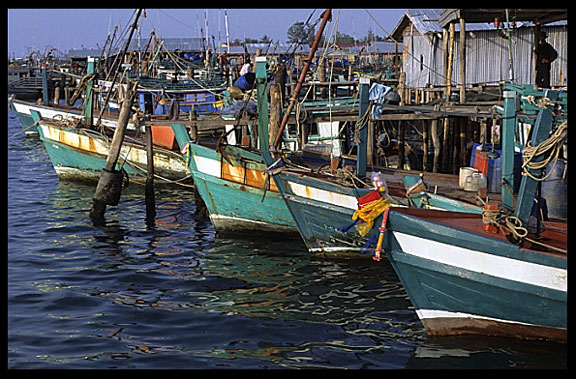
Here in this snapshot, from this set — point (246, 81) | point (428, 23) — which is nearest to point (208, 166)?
point (246, 81)

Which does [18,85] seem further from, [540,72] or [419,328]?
[419,328]

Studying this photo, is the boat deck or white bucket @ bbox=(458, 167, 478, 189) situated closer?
the boat deck

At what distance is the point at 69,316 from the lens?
10.2 m

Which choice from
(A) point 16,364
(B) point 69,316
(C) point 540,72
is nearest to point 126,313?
(B) point 69,316

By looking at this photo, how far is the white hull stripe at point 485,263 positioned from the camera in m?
7.53

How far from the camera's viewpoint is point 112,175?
1575 centimetres

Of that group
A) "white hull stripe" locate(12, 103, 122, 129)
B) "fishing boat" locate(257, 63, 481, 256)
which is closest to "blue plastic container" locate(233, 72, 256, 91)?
"white hull stripe" locate(12, 103, 122, 129)

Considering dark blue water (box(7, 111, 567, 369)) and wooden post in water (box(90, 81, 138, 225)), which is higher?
wooden post in water (box(90, 81, 138, 225))

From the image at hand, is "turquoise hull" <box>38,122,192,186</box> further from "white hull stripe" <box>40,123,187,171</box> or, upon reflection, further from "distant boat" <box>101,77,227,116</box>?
"distant boat" <box>101,77,227,116</box>

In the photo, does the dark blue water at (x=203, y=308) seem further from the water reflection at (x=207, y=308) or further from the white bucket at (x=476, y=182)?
the white bucket at (x=476, y=182)

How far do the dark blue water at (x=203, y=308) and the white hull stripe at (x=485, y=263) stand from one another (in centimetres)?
100

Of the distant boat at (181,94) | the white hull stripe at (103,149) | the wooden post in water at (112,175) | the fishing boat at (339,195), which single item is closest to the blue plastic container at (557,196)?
the fishing boat at (339,195)

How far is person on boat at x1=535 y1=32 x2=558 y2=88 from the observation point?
1755 centimetres

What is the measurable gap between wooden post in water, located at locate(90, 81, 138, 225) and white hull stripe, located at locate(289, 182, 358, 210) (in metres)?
5.24
